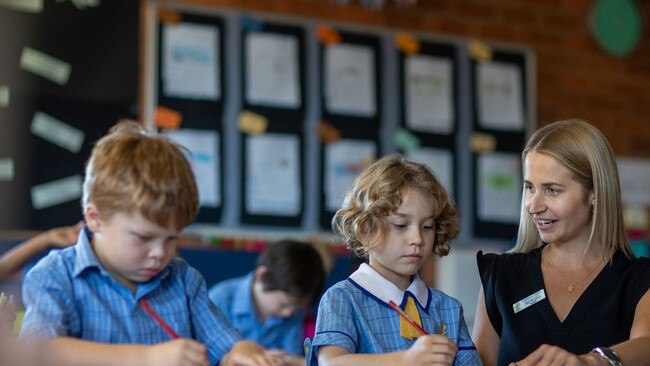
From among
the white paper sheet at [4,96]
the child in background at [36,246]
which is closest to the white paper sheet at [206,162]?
the white paper sheet at [4,96]

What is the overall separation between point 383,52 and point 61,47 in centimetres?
143

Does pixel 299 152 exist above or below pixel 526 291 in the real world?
above

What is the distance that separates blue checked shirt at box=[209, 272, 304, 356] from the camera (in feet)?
9.87

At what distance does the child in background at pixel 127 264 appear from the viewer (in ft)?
5.09

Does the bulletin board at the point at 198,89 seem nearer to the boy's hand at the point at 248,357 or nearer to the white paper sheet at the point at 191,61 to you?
the white paper sheet at the point at 191,61

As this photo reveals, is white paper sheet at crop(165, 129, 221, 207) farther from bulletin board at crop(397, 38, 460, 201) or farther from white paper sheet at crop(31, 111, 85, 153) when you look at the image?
bulletin board at crop(397, 38, 460, 201)

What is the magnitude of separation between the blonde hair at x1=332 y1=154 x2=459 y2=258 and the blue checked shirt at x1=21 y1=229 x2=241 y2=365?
0.33m

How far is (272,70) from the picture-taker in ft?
12.9

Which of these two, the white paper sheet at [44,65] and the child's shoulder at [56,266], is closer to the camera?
the child's shoulder at [56,266]

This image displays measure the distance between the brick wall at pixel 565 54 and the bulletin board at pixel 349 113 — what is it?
8 centimetres

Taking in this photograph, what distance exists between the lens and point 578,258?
202cm

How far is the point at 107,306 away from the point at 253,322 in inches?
56.5

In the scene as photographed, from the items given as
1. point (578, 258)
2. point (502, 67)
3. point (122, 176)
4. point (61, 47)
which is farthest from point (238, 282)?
point (502, 67)

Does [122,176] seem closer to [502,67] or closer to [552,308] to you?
[552,308]
